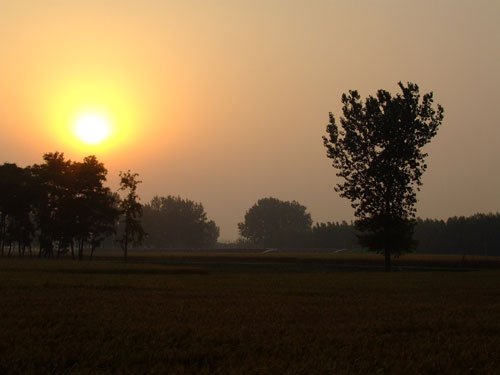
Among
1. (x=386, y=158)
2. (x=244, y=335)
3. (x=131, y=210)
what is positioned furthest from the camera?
(x=131, y=210)

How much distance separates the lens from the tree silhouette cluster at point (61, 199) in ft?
302

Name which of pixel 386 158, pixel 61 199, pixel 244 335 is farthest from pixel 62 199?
pixel 244 335

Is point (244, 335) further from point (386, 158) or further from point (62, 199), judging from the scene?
point (62, 199)

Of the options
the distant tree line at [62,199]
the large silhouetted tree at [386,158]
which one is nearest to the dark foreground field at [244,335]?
the large silhouetted tree at [386,158]

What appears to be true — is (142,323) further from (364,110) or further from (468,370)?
(364,110)

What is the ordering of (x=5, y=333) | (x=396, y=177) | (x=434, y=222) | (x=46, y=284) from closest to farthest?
(x=5, y=333) → (x=46, y=284) → (x=396, y=177) → (x=434, y=222)

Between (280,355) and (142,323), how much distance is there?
16.4 feet

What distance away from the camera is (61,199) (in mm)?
94250

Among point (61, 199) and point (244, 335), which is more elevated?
point (61, 199)

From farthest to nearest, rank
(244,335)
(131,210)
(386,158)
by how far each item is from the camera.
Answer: (131,210) → (386,158) → (244,335)

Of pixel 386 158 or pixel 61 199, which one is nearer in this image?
pixel 386 158

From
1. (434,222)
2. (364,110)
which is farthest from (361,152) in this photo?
(434,222)

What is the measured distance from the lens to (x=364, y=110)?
60.1 meters

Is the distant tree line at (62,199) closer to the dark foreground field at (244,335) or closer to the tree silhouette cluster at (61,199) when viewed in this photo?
the tree silhouette cluster at (61,199)
